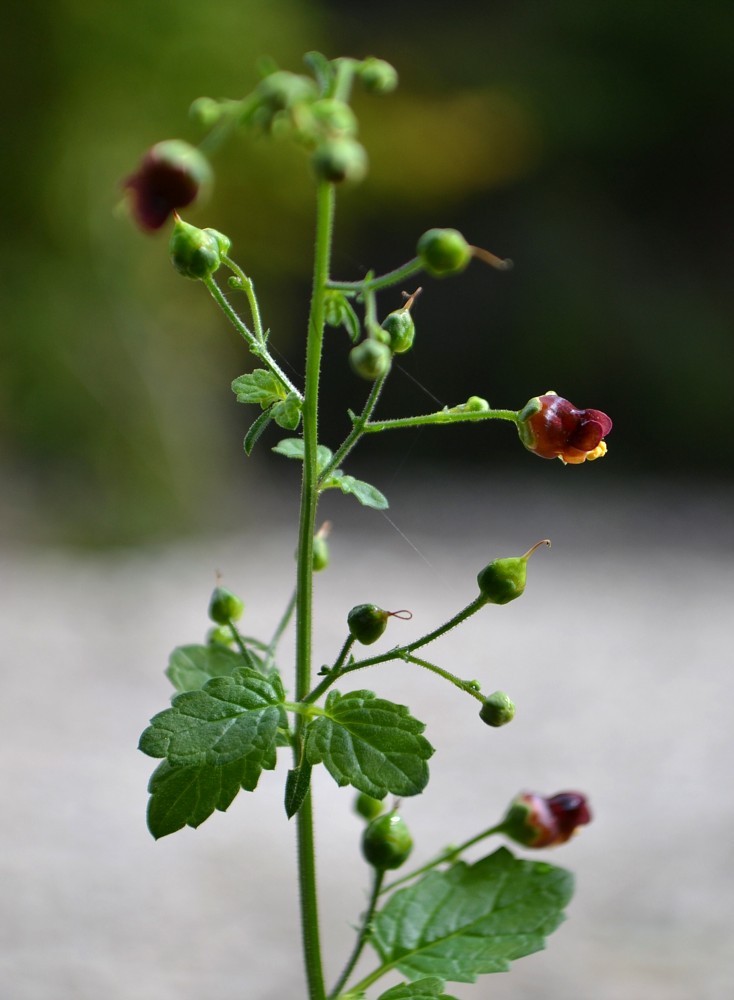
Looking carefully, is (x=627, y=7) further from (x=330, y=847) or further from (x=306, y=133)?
(x=306, y=133)

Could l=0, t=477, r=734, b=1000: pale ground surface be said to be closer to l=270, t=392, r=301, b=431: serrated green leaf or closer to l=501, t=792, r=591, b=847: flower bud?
l=501, t=792, r=591, b=847: flower bud

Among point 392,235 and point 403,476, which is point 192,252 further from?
point 392,235

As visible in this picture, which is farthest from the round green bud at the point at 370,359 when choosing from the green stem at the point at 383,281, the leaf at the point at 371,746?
the leaf at the point at 371,746

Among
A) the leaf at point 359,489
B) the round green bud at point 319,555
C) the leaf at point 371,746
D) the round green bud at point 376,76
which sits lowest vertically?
the leaf at point 371,746

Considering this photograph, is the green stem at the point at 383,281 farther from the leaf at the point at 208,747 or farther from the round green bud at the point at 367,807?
the round green bud at the point at 367,807

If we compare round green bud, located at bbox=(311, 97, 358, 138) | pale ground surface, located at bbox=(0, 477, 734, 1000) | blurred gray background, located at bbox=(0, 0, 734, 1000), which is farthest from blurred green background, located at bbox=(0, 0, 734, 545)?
round green bud, located at bbox=(311, 97, 358, 138)

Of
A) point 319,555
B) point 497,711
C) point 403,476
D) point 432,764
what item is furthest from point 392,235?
point 497,711
